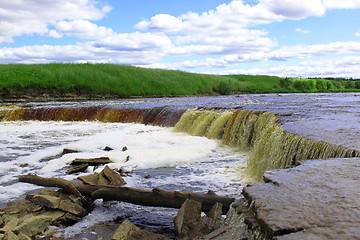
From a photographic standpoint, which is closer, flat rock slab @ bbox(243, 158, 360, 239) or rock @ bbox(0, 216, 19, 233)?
flat rock slab @ bbox(243, 158, 360, 239)

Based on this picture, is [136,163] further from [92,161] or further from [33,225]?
[33,225]

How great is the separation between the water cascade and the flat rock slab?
921 mm

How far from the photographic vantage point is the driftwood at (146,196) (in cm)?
428

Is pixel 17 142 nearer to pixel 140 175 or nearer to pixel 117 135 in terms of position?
pixel 117 135

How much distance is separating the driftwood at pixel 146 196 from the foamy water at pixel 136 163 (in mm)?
242

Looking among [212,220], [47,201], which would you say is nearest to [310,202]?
[212,220]

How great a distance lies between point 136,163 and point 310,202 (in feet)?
18.3

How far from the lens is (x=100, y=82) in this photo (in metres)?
40.2

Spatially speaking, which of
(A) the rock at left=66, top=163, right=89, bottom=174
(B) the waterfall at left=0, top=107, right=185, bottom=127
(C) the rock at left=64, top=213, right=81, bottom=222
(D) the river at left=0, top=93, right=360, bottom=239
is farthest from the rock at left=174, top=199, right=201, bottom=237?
(B) the waterfall at left=0, top=107, right=185, bottom=127

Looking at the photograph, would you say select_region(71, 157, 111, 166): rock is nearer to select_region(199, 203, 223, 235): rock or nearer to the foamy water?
the foamy water

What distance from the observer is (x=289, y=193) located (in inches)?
136

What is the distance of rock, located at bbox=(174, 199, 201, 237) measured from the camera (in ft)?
12.8

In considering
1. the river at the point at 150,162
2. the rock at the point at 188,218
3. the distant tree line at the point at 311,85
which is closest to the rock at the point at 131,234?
the rock at the point at 188,218

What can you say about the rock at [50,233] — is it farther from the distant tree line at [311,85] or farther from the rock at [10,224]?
the distant tree line at [311,85]
